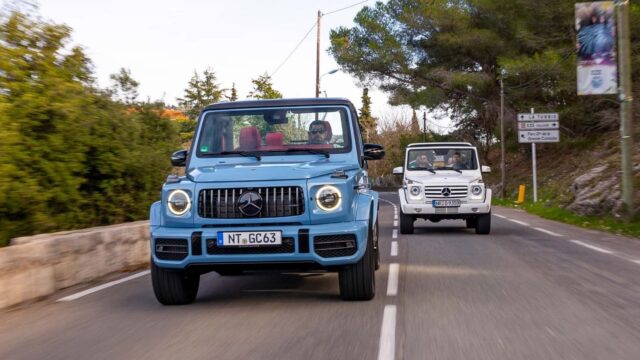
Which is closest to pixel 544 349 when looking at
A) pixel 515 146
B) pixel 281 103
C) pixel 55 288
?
pixel 281 103

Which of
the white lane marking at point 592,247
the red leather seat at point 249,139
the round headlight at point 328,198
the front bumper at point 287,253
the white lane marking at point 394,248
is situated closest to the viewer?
the front bumper at point 287,253

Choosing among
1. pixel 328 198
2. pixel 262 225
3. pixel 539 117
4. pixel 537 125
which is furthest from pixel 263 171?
pixel 537 125

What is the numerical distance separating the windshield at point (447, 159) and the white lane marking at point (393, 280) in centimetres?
654

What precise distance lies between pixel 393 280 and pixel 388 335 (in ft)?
10.0

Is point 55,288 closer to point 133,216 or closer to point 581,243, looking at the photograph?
point 133,216

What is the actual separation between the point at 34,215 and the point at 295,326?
507 cm

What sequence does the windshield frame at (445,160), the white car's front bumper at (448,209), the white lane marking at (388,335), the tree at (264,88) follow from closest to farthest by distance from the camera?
the white lane marking at (388,335) < the white car's front bumper at (448,209) < the windshield frame at (445,160) < the tree at (264,88)

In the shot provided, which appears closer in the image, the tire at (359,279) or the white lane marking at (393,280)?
the tire at (359,279)

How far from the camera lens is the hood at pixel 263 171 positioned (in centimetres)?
693

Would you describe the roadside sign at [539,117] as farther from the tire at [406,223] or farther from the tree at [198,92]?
the tree at [198,92]

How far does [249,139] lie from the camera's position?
8109 mm

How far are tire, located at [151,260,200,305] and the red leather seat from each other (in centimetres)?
154

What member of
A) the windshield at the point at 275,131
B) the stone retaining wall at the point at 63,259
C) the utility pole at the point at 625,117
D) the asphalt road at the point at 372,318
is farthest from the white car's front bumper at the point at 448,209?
the windshield at the point at 275,131

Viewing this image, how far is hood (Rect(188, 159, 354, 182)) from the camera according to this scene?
22.7ft
